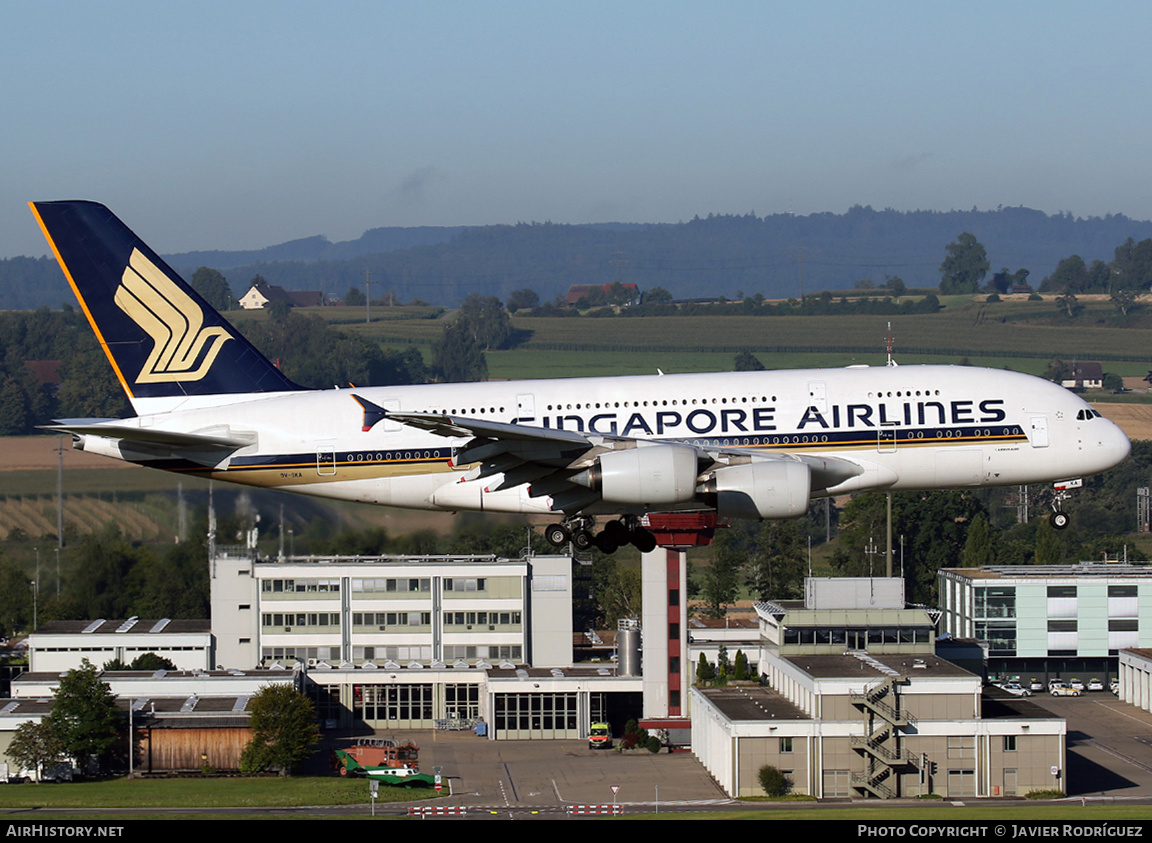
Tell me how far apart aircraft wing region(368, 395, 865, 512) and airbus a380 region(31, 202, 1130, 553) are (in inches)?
2.7

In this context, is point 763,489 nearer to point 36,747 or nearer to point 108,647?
point 36,747

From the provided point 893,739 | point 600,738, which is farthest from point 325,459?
point 600,738

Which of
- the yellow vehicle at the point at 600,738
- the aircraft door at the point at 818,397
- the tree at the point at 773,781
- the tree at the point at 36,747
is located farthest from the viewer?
the yellow vehicle at the point at 600,738

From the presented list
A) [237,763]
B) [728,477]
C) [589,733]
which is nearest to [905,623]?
[589,733]

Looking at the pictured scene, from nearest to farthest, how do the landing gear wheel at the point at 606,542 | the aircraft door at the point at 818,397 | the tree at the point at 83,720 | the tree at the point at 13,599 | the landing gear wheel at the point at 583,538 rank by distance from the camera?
the aircraft door at the point at 818,397, the landing gear wheel at the point at 583,538, the landing gear wheel at the point at 606,542, the tree at the point at 83,720, the tree at the point at 13,599

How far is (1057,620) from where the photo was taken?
4279 inches

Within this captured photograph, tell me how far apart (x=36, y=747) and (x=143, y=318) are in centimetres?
4071

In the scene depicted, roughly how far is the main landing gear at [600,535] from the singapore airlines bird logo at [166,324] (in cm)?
1215

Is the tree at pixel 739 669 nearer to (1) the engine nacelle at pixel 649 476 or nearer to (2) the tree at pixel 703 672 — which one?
(2) the tree at pixel 703 672

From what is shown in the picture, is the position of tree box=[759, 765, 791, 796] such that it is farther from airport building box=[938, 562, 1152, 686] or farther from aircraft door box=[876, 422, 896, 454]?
airport building box=[938, 562, 1152, 686]

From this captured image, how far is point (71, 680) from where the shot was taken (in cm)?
7969

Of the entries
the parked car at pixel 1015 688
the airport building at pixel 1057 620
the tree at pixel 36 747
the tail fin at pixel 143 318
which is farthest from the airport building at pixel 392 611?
the tail fin at pixel 143 318

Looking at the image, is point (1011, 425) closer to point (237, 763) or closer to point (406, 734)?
point (237, 763)

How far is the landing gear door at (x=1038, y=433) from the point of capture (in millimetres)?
42938
